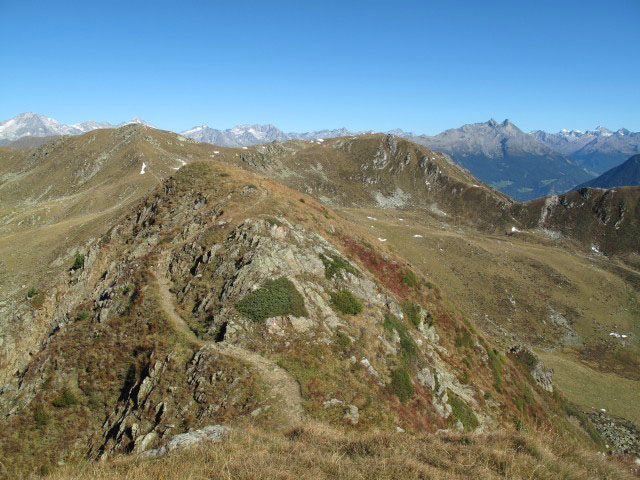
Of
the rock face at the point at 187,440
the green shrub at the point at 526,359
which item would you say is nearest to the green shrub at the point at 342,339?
the rock face at the point at 187,440

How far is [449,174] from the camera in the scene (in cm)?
19375

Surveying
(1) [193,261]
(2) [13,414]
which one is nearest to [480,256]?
(1) [193,261]

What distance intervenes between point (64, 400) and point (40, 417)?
4.26 feet

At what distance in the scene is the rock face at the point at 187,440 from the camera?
11609mm

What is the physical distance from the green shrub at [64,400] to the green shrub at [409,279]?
33.3m

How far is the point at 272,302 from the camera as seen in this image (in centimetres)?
2347

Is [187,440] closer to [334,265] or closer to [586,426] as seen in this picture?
[334,265]

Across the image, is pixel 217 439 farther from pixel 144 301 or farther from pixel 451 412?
pixel 451 412

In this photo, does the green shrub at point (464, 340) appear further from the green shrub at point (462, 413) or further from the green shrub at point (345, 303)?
the green shrub at point (345, 303)

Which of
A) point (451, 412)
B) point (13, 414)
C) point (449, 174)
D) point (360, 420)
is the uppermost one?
point (449, 174)

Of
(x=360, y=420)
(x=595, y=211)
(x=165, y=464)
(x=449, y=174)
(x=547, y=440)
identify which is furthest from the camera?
(x=449, y=174)

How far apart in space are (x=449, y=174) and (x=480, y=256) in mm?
117461

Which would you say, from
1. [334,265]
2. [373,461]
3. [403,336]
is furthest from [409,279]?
[373,461]

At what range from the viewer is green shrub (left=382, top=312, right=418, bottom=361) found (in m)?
26.7
